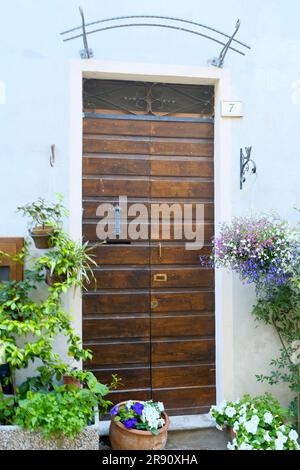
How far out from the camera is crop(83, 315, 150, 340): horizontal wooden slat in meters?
3.42

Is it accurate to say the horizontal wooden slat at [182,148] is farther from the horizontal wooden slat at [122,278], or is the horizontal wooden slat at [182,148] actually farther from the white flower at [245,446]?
the white flower at [245,446]

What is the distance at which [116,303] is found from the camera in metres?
3.47

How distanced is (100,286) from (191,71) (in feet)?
6.50

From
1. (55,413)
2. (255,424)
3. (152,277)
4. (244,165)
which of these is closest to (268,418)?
(255,424)

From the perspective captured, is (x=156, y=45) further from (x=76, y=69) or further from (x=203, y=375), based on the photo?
(x=203, y=375)

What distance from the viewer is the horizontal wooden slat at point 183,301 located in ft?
11.6

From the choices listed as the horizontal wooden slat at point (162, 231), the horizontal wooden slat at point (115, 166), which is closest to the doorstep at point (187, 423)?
the horizontal wooden slat at point (162, 231)

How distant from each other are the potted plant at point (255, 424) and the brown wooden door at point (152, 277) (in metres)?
0.38

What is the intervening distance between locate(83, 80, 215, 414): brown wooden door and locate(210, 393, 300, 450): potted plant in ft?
1.26

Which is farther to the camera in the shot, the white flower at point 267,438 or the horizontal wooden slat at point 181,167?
the horizontal wooden slat at point 181,167

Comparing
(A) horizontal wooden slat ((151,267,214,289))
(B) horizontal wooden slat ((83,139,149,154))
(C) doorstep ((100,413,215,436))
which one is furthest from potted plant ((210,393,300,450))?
(B) horizontal wooden slat ((83,139,149,154))

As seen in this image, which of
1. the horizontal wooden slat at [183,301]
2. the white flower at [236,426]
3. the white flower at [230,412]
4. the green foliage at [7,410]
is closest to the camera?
the green foliage at [7,410]

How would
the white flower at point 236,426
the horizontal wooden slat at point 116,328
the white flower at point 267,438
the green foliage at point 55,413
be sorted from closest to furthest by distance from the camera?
the green foliage at point 55,413 < the white flower at point 267,438 < the white flower at point 236,426 < the horizontal wooden slat at point 116,328

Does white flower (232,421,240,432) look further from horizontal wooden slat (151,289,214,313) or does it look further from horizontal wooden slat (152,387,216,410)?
horizontal wooden slat (151,289,214,313)
